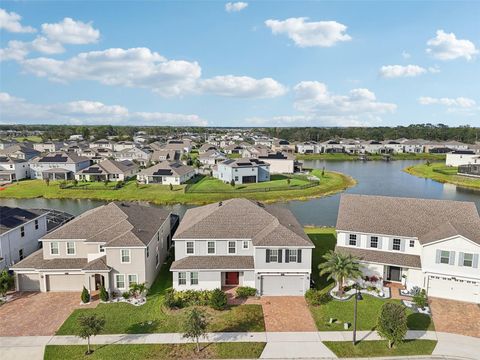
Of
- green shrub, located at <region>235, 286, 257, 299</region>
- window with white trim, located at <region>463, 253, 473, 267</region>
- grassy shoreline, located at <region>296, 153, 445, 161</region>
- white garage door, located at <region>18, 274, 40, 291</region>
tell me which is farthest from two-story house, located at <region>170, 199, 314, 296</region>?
grassy shoreline, located at <region>296, 153, 445, 161</region>

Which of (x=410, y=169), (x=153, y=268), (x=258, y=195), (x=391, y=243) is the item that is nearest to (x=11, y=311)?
(x=153, y=268)

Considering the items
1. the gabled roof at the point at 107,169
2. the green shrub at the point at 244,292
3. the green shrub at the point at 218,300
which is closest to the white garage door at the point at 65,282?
the green shrub at the point at 218,300

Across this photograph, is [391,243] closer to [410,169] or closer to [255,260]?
[255,260]

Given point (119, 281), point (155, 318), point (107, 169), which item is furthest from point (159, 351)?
point (107, 169)

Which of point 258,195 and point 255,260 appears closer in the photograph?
point 255,260

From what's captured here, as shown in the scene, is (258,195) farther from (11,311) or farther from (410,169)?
(410,169)

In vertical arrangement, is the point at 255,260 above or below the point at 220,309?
above

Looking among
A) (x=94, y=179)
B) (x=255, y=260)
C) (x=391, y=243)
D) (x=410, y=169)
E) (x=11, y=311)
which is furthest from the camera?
(x=410, y=169)

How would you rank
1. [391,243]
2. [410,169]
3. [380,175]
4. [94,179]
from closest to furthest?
[391,243]
[94,179]
[380,175]
[410,169]
